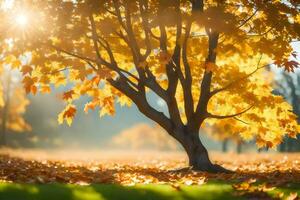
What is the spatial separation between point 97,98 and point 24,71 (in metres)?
4.85

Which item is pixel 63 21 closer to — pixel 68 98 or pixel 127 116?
A: pixel 68 98

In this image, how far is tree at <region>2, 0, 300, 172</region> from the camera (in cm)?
1305

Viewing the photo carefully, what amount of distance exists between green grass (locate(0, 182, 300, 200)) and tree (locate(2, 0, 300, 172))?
4.58 m

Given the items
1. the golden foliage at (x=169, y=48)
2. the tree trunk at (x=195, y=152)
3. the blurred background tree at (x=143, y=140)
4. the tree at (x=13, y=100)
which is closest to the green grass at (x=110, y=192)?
the golden foliage at (x=169, y=48)

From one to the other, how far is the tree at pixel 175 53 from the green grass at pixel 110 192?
4577 mm

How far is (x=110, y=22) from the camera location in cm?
1470

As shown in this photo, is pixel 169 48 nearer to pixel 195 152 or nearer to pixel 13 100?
pixel 195 152

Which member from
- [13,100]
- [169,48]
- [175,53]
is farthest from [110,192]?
[13,100]

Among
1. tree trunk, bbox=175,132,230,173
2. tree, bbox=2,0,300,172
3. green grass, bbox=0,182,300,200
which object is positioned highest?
tree, bbox=2,0,300,172

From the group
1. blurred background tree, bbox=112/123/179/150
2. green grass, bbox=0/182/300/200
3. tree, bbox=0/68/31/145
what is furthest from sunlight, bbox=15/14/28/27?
blurred background tree, bbox=112/123/179/150

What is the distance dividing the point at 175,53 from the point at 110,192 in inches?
277

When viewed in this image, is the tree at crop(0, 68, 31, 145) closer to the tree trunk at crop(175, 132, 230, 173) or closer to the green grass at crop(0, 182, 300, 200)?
the tree trunk at crop(175, 132, 230, 173)

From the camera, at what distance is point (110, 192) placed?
8.39 metres

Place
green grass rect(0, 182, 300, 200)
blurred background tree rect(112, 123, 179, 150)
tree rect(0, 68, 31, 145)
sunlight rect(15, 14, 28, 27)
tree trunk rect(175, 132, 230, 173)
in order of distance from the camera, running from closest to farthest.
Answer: green grass rect(0, 182, 300, 200), sunlight rect(15, 14, 28, 27), tree trunk rect(175, 132, 230, 173), tree rect(0, 68, 31, 145), blurred background tree rect(112, 123, 179, 150)
